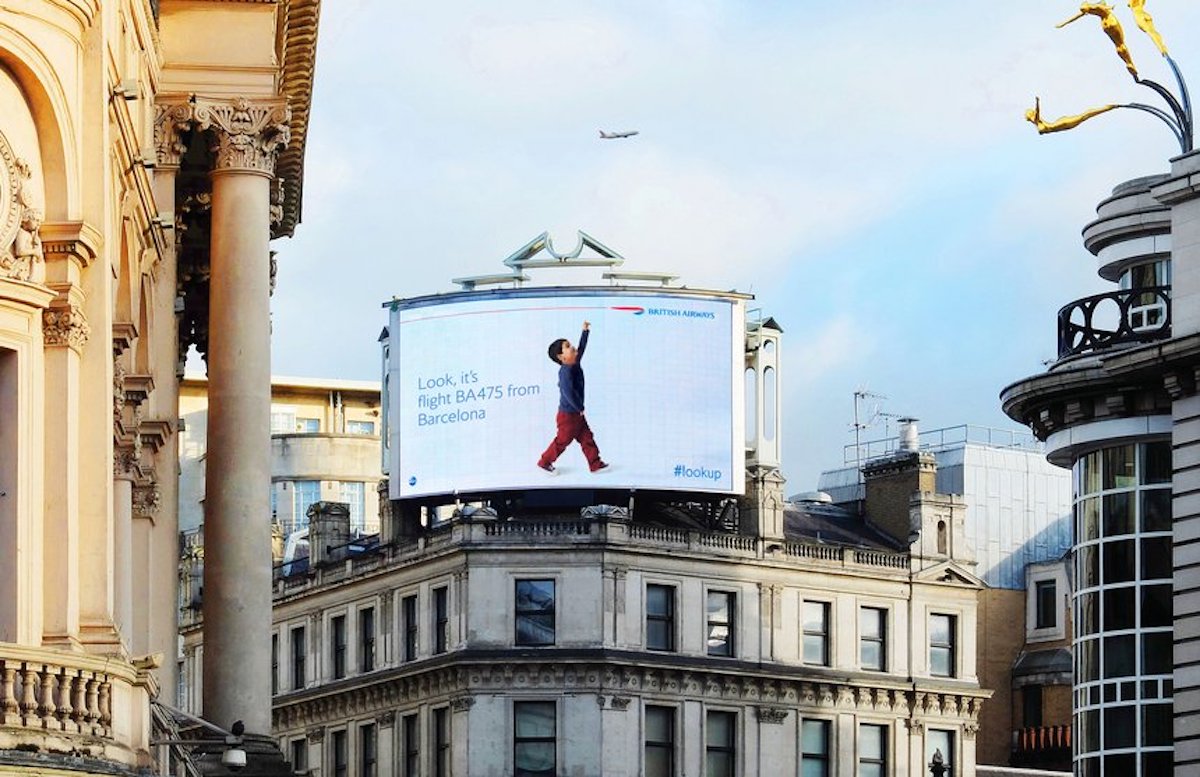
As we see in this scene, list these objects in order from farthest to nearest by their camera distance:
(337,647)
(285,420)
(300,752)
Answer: (285,420) < (300,752) < (337,647)

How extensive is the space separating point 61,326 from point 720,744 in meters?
70.8

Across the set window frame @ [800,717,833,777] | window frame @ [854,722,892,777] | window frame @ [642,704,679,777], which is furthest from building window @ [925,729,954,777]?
window frame @ [642,704,679,777]

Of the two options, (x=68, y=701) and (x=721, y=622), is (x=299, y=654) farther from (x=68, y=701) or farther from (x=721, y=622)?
(x=68, y=701)

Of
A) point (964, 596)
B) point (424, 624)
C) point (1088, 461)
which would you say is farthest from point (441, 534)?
point (1088, 461)

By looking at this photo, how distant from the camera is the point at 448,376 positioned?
3959 inches

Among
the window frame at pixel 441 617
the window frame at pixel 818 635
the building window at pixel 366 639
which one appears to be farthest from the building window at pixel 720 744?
the building window at pixel 366 639

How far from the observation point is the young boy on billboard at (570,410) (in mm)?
99250

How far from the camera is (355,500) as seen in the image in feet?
399

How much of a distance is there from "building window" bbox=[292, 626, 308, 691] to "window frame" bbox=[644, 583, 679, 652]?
43.6 feet

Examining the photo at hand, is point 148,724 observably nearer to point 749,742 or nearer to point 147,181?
point 147,181

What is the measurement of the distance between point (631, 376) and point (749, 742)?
11037 millimetres

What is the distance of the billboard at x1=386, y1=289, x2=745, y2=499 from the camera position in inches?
3910

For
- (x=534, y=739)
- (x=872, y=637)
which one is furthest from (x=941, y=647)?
(x=534, y=739)

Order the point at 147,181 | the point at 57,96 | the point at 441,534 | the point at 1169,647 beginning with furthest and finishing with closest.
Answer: the point at 441,534
the point at 1169,647
the point at 147,181
the point at 57,96
